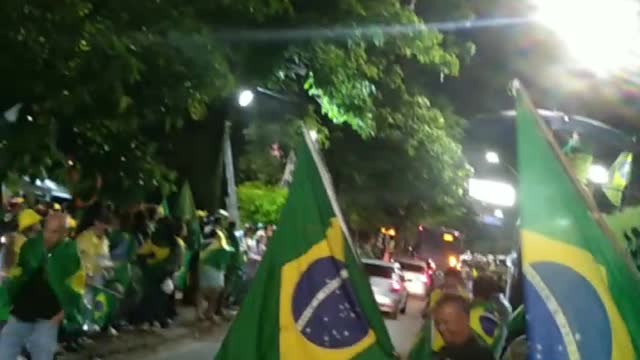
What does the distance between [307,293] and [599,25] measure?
16.8ft

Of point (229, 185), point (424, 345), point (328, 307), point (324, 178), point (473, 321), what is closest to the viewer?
point (328, 307)

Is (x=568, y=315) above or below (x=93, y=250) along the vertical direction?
below

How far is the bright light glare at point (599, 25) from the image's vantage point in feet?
33.0

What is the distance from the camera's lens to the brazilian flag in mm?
5922

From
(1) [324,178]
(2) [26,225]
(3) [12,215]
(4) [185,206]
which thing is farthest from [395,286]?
(1) [324,178]

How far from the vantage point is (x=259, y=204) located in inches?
1174

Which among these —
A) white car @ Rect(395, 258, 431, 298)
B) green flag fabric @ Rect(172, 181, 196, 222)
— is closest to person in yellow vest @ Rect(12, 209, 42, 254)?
green flag fabric @ Rect(172, 181, 196, 222)

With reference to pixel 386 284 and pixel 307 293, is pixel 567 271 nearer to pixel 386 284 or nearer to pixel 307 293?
pixel 307 293

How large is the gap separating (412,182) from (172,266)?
1623 cm

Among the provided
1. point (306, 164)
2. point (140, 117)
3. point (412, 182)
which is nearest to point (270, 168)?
point (412, 182)

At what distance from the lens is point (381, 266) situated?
92.0 feet

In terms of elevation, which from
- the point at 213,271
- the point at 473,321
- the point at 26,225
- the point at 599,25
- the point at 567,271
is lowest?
the point at 567,271

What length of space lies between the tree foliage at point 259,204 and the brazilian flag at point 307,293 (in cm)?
2301

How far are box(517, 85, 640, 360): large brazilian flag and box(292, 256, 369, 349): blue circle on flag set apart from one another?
125cm
